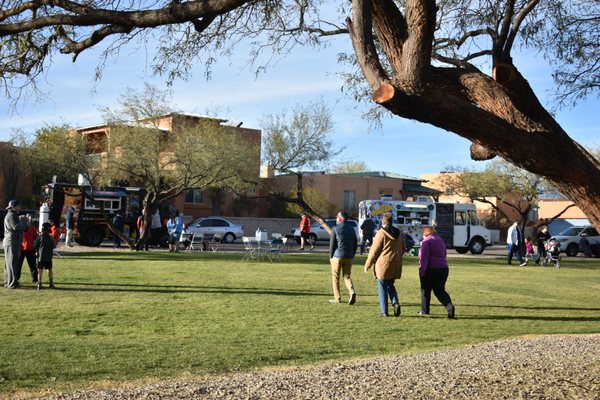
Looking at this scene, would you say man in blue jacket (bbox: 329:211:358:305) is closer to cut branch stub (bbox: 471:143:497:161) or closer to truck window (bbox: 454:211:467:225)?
cut branch stub (bbox: 471:143:497:161)

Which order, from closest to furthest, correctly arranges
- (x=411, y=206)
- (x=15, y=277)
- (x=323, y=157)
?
(x=15, y=277) < (x=411, y=206) < (x=323, y=157)

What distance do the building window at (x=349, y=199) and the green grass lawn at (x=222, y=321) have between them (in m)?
37.0

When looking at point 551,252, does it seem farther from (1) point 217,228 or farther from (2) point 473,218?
(1) point 217,228

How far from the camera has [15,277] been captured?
15.7 m

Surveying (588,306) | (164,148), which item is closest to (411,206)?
(164,148)

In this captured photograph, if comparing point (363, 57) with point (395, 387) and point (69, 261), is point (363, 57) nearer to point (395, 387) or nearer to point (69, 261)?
point (395, 387)

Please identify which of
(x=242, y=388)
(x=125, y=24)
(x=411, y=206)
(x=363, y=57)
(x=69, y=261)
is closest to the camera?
(x=363, y=57)

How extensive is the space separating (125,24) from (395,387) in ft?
14.3

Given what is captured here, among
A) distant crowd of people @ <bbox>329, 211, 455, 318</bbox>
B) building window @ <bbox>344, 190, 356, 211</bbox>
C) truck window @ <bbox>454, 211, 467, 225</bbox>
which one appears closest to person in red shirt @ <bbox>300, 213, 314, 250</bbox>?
truck window @ <bbox>454, 211, 467, 225</bbox>

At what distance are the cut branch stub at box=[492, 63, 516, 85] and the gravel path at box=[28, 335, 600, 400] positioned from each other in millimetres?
2738

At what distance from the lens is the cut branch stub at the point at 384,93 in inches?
216

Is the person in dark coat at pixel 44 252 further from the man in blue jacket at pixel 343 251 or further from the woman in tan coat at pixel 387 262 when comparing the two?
the woman in tan coat at pixel 387 262

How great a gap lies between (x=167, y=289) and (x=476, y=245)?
27189 mm

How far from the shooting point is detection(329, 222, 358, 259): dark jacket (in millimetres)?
14680
